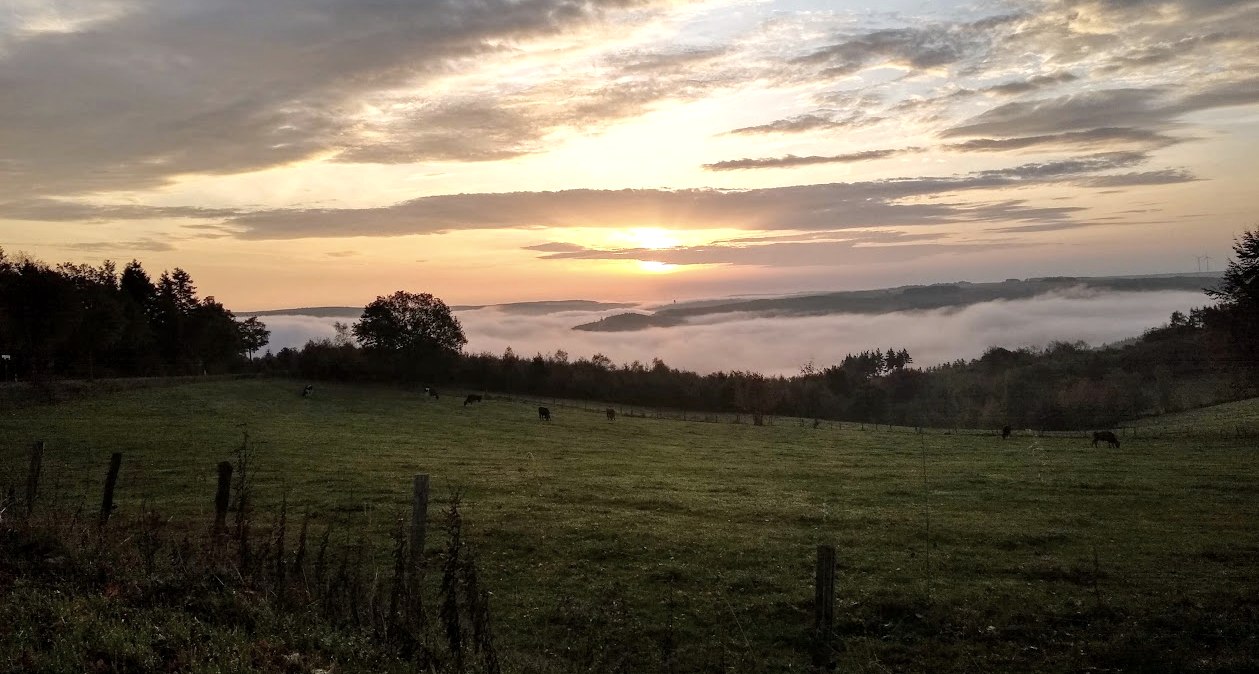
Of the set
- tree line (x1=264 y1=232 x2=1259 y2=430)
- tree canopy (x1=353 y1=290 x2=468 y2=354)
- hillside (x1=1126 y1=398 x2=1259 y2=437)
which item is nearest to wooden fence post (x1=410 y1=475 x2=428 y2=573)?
hillside (x1=1126 y1=398 x2=1259 y2=437)

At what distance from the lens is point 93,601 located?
970 cm

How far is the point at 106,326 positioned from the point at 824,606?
87.4m

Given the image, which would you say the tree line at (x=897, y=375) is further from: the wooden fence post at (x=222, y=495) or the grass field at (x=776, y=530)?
the wooden fence post at (x=222, y=495)

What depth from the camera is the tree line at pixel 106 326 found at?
68.8m

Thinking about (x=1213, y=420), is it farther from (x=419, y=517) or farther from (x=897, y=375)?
(x=897, y=375)

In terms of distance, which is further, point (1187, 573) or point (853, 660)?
point (1187, 573)

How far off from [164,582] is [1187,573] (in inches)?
860

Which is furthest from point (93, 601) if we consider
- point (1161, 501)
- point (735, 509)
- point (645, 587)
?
point (1161, 501)

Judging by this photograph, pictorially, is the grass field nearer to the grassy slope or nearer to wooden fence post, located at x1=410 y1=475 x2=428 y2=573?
wooden fence post, located at x1=410 y1=475 x2=428 y2=573

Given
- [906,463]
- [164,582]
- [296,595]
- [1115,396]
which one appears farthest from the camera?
[1115,396]

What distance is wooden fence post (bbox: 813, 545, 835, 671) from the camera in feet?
36.9

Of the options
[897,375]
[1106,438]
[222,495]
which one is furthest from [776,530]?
[897,375]

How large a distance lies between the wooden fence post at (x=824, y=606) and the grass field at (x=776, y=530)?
1.29 meters

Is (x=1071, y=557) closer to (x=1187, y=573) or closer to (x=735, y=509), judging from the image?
(x=1187, y=573)
